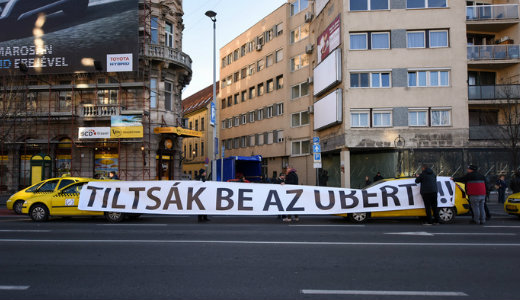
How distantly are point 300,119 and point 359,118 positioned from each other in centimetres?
1076

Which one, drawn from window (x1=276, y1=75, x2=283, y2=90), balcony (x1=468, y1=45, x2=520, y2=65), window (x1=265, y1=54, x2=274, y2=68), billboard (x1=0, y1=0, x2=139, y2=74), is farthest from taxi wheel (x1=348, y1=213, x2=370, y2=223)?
window (x1=265, y1=54, x2=274, y2=68)

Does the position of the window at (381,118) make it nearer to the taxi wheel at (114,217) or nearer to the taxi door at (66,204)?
the taxi wheel at (114,217)

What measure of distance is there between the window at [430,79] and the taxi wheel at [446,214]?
690 inches

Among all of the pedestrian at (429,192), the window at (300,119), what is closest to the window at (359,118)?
the window at (300,119)

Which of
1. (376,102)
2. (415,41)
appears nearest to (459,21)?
(415,41)

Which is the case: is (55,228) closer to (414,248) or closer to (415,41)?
(414,248)

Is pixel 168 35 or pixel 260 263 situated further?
pixel 168 35

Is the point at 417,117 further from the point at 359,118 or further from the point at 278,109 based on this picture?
the point at 278,109

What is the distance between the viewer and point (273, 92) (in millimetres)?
44062

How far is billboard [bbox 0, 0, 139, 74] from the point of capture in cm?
2750

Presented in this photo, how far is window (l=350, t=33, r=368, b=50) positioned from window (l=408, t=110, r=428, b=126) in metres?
5.56

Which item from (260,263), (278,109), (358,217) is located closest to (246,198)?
(358,217)

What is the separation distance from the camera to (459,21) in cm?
2872

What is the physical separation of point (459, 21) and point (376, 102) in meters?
7.81
